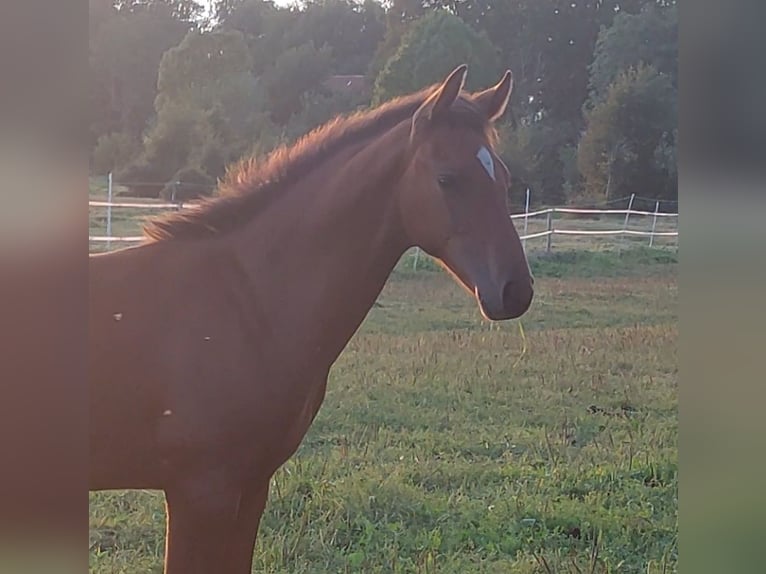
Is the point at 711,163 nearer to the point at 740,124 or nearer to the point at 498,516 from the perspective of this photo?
the point at 740,124

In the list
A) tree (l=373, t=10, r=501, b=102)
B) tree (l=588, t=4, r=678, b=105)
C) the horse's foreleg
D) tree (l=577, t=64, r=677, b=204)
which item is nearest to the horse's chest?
the horse's foreleg

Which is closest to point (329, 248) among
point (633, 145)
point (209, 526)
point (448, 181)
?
point (448, 181)

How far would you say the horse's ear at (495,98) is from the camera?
1.81 meters

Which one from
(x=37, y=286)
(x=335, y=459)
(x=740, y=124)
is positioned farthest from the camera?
(x=740, y=124)

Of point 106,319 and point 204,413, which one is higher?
point 106,319

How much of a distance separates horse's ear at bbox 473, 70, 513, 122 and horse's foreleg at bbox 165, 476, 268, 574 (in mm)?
963

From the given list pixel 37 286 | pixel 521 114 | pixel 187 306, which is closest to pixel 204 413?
pixel 187 306

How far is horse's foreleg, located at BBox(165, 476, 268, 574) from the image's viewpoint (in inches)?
68.6

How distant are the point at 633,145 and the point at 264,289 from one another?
96 centimetres

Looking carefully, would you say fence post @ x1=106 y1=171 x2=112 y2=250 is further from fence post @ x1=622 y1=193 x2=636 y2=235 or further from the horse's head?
fence post @ x1=622 y1=193 x2=636 y2=235

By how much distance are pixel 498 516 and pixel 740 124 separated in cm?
112

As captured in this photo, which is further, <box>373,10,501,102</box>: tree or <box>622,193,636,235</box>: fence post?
<box>622,193,636,235</box>: fence post

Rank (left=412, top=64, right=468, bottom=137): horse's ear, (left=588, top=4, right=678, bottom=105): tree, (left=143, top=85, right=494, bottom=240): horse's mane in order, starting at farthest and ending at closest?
(left=588, top=4, right=678, bottom=105): tree → (left=143, top=85, right=494, bottom=240): horse's mane → (left=412, top=64, right=468, bottom=137): horse's ear

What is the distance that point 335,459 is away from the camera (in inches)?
74.4
